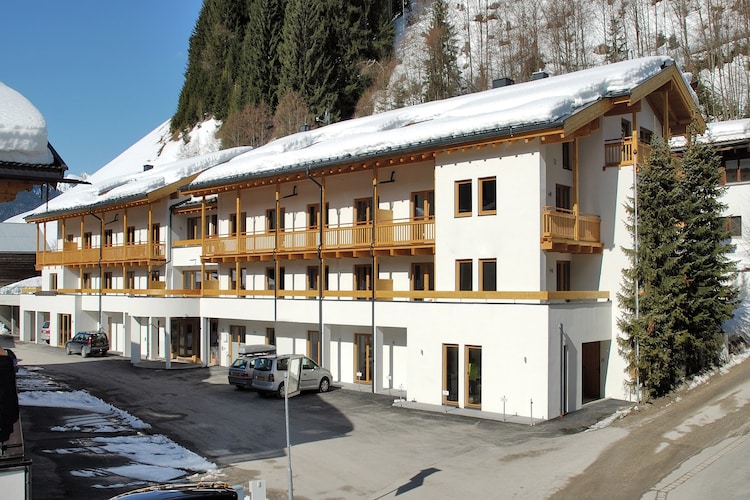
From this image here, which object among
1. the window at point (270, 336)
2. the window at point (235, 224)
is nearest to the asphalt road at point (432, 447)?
the window at point (270, 336)

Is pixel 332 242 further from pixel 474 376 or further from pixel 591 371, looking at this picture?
pixel 591 371

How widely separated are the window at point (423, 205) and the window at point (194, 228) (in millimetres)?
16909

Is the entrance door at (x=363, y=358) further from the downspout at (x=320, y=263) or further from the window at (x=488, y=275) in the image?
the window at (x=488, y=275)

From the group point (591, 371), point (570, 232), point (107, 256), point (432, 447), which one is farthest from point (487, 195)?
point (107, 256)

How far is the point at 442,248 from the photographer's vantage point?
25.4m

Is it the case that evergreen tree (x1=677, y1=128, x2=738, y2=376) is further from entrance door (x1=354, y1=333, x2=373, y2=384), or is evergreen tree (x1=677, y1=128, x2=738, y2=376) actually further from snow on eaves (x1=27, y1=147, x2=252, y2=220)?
snow on eaves (x1=27, y1=147, x2=252, y2=220)

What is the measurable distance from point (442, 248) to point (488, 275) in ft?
6.77

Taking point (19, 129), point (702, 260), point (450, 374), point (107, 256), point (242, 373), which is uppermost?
point (19, 129)

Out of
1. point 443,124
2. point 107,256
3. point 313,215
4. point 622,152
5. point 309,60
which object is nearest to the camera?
point 622,152

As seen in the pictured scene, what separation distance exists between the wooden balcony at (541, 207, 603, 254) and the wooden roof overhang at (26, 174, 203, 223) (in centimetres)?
2343

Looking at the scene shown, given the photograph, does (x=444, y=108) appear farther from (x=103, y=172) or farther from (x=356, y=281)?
(x=103, y=172)

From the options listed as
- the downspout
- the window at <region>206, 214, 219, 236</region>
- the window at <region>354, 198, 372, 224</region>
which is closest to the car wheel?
the downspout

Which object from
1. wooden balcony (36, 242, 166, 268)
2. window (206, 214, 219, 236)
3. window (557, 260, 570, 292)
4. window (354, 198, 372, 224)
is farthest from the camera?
wooden balcony (36, 242, 166, 268)

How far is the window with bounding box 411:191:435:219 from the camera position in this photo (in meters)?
28.1
